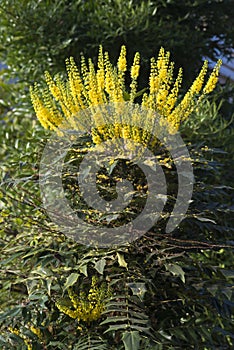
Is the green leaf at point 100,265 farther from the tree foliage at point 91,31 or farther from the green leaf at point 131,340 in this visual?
the tree foliage at point 91,31

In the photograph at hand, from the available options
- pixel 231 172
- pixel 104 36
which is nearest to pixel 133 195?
pixel 231 172

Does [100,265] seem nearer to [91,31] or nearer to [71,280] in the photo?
[71,280]

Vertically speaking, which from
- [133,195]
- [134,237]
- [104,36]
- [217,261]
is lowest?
[217,261]

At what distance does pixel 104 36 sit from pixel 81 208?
3.86ft

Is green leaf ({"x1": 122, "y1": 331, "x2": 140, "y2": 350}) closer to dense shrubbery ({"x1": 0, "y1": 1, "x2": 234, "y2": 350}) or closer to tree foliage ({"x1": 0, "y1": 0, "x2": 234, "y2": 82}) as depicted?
dense shrubbery ({"x1": 0, "y1": 1, "x2": 234, "y2": 350})

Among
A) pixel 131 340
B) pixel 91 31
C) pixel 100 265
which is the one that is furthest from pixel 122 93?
pixel 91 31

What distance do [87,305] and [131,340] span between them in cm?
27

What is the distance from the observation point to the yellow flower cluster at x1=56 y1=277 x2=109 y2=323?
148cm

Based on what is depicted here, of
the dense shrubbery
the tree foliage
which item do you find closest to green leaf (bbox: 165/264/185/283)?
the dense shrubbery

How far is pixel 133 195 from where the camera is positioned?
4.99 feet

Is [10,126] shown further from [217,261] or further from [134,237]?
[134,237]

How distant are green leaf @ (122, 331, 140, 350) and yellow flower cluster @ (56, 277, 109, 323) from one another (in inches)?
8.6

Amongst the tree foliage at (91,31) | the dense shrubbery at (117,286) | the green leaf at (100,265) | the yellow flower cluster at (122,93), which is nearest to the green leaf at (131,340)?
the dense shrubbery at (117,286)

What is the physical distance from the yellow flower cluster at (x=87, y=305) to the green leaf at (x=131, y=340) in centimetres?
22
